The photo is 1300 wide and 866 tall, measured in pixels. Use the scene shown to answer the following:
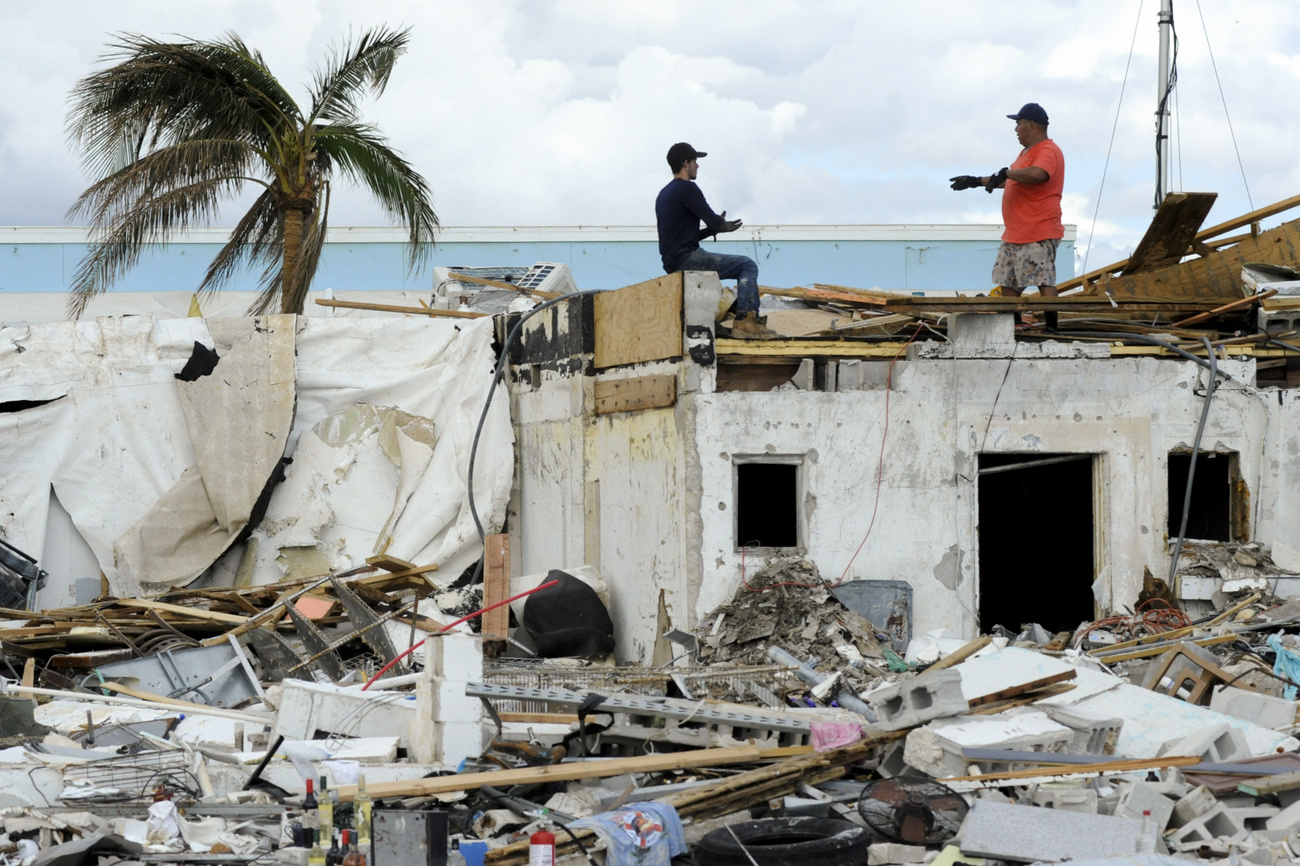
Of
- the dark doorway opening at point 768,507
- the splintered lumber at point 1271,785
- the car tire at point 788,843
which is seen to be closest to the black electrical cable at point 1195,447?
the dark doorway opening at point 768,507

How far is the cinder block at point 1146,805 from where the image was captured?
7332 mm

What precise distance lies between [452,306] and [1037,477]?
6.95 m

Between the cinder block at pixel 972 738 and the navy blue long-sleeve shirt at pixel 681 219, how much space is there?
4.73 m

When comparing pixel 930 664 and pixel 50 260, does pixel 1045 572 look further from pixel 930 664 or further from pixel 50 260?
pixel 50 260

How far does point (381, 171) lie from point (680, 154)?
253 inches

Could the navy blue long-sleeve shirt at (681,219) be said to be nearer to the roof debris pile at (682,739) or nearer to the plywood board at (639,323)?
the plywood board at (639,323)

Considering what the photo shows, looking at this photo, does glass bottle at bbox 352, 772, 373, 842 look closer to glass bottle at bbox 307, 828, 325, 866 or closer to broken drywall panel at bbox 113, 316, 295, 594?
glass bottle at bbox 307, 828, 325, 866

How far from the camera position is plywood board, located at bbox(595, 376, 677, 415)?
458 inches

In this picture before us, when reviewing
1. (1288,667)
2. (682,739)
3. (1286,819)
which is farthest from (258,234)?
(1286,819)

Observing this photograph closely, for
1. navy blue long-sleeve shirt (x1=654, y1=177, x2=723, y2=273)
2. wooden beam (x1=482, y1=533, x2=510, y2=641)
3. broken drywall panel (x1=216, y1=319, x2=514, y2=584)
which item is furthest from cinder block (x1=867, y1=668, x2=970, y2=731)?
broken drywall panel (x1=216, y1=319, x2=514, y2=584)

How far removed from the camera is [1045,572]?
1576cm

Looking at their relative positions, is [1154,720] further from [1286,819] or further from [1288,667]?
[1286,819]

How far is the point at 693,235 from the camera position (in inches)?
466

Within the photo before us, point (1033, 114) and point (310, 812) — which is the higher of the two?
point (1033, 114)
